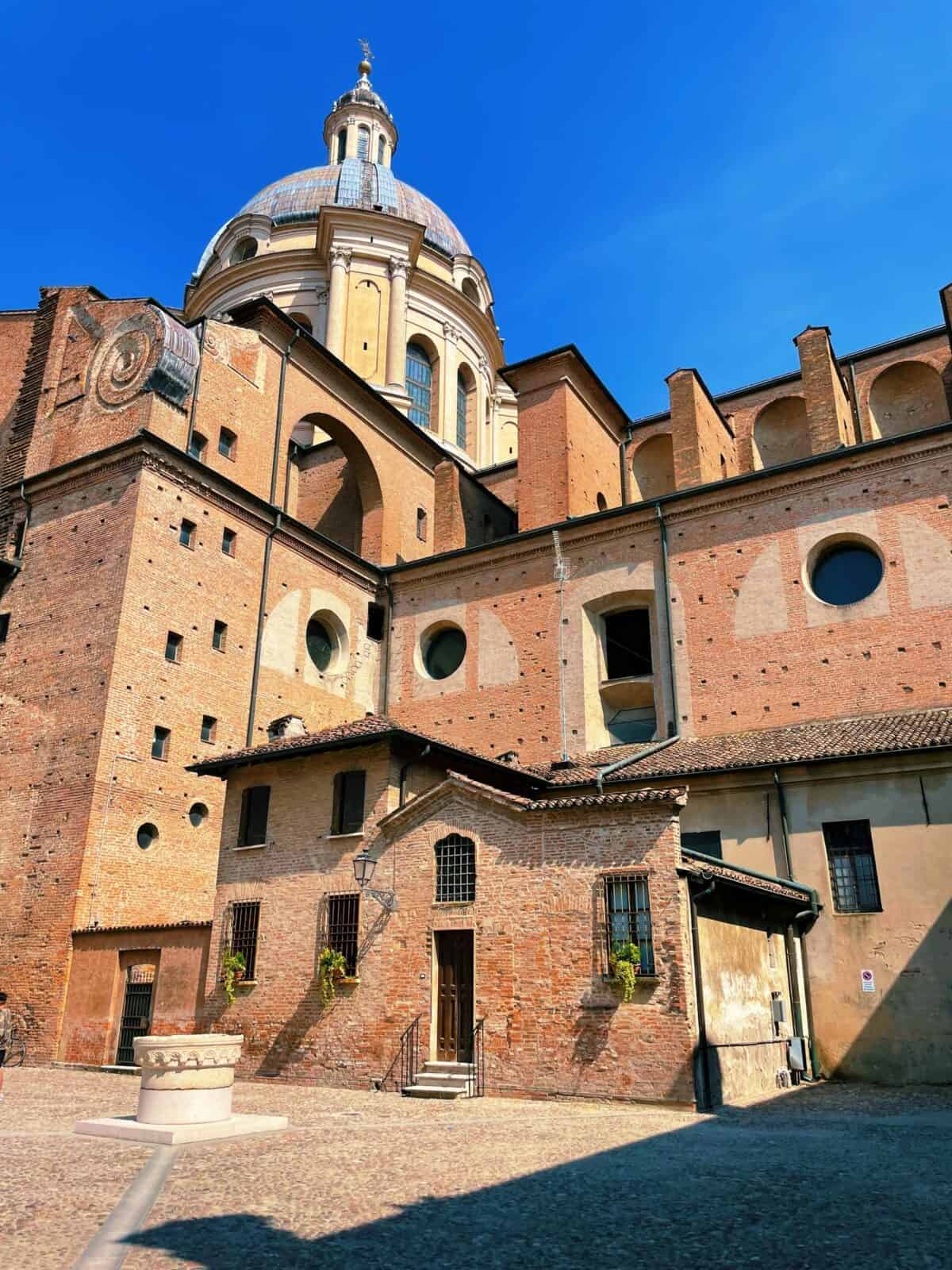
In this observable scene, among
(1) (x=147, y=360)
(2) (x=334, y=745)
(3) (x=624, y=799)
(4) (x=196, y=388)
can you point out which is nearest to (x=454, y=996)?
(3) (x=624, y=799)

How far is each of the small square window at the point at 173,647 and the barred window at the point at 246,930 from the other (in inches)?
245

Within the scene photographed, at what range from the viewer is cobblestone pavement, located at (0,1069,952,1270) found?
5.30 meters

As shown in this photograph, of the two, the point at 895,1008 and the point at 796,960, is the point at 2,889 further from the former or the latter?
the point at 895,1008

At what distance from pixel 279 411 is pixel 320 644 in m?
6.04

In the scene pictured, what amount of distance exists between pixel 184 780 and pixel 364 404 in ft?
43.7

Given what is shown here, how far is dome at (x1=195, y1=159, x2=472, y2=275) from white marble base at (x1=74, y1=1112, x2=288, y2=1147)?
38306mm

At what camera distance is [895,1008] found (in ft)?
49.1

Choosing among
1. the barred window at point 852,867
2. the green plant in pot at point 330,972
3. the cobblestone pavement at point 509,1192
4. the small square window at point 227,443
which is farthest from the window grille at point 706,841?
the small square window at point 227,443

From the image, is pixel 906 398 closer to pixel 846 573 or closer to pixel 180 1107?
pixel 846 573

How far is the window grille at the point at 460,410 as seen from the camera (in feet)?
136

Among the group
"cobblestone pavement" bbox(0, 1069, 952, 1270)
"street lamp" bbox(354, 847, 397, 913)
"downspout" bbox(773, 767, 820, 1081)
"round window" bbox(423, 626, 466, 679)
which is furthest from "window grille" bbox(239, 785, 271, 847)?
"round window" bbox(423, 626, 466, 679)

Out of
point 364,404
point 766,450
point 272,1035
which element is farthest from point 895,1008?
point 364,404

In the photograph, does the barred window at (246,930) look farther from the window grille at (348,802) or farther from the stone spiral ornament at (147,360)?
the stone spiral ornament at (147,360)

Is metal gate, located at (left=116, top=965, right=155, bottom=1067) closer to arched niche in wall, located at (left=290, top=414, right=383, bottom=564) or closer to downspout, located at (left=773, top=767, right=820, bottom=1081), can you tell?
downspout, located at (left=773, top=767, right=820, bottom=1081)
